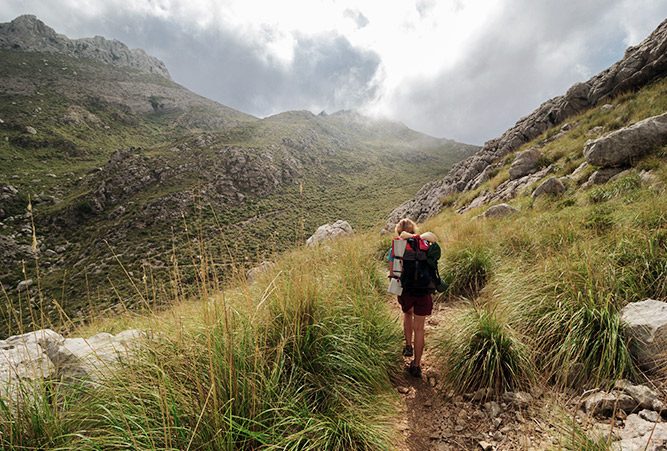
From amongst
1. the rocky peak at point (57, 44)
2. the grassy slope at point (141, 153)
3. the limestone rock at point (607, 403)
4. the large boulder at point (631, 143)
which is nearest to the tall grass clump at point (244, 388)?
the grassy slope at point (141, 153)

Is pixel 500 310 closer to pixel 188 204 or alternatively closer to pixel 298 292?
pixel 298 292

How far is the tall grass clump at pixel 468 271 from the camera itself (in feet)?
19.0

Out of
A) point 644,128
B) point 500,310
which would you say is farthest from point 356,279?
point 644,128

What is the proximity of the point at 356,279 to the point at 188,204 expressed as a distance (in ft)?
206

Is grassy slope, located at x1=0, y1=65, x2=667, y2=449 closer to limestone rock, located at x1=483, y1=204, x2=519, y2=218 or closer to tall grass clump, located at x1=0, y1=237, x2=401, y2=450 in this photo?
tall grass clump, located at x1=0, y1=237, x2=401, y2=450

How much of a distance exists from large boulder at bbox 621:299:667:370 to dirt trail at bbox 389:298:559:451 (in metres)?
1.11

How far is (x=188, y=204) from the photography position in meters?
58.3

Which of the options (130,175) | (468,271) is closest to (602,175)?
(468,271)

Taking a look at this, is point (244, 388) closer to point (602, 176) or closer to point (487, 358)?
point (487, 358)

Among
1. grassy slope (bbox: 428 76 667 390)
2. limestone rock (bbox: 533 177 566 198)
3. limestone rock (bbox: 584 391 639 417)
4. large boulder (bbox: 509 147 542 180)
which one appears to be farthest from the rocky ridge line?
limestone rock (bbox: 584 391 639 417)

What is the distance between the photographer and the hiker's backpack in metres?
3.95

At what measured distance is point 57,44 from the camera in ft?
519

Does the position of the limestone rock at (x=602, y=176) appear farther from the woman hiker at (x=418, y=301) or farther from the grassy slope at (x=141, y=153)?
the woman hiker at (x=418, y=301)

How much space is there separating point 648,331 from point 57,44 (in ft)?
827
